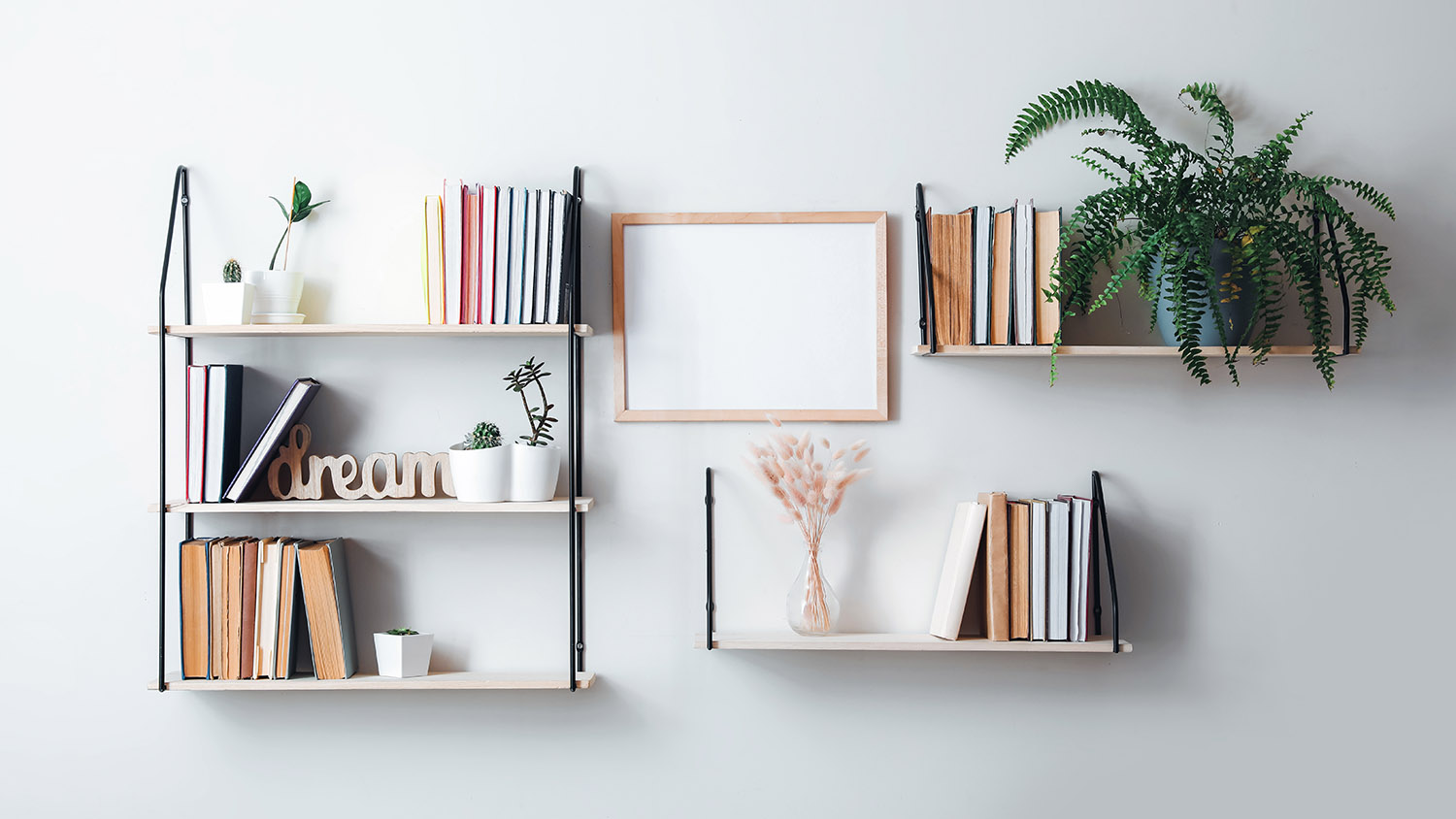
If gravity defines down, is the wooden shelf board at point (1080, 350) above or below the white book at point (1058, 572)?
above

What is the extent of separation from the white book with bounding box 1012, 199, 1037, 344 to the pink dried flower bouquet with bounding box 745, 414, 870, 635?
1.14 feet

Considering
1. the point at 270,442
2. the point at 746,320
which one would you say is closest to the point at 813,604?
the point at 746,320

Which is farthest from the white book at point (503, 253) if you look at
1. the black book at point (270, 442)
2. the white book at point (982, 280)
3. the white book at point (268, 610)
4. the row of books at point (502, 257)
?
the white book at point (982, 280)

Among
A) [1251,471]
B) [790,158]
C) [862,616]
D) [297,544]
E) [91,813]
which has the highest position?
[790,158]

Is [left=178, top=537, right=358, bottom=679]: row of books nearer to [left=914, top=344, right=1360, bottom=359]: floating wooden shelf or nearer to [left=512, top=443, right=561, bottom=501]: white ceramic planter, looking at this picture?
[left=512, top=443, right=561, bottom=501]: white ceramic planter

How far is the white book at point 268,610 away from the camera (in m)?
1.64

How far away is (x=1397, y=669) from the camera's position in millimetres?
1767

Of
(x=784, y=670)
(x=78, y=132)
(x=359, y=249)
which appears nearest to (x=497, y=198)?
(x=359, y=249)

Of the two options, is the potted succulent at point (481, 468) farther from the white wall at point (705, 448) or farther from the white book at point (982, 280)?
the white book at point (982, 280)

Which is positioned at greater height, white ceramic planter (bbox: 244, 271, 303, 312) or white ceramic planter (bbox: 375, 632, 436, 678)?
white ceramic planter (bbox: 244, 271, 303, 312)

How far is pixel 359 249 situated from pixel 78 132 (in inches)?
22.1

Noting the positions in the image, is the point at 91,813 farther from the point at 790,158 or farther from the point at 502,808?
the point at 790,158

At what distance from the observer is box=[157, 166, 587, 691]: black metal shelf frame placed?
5.34 ft

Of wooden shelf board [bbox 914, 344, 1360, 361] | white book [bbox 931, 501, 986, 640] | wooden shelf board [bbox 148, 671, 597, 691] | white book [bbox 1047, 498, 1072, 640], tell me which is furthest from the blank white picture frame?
wooden shelf board [bbox 148, 671, 597, 691]
